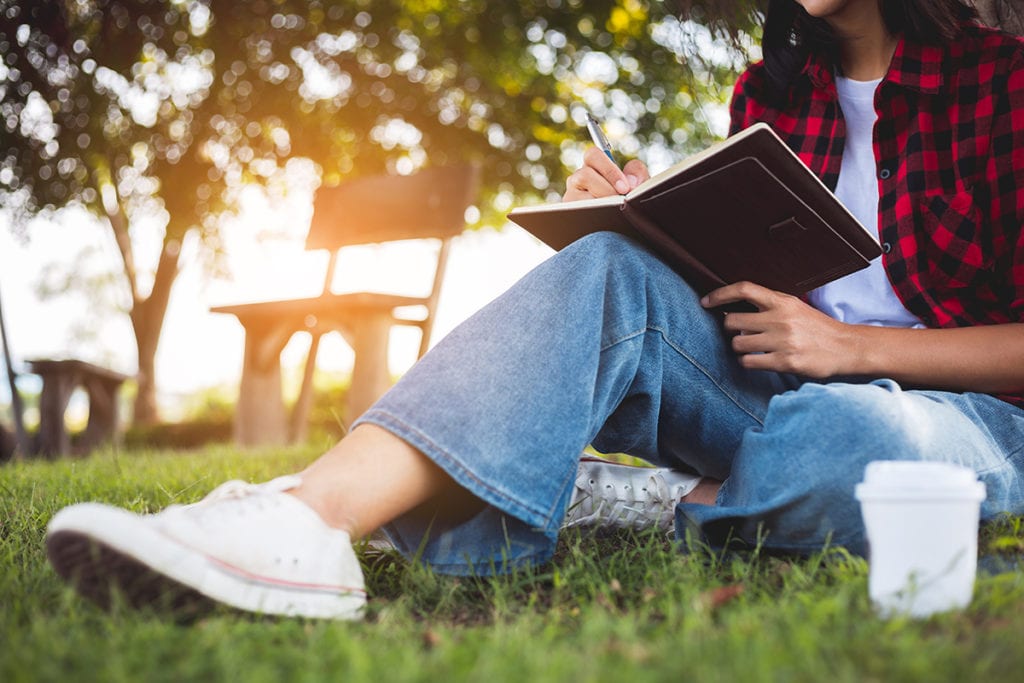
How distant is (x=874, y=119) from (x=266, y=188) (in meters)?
8.10

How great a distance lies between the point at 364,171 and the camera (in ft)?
27.4

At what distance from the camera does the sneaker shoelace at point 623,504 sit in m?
1.78

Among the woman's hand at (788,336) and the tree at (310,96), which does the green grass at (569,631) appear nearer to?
the woman's hand at (788,336)

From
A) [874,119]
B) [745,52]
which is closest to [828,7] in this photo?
[874,119]

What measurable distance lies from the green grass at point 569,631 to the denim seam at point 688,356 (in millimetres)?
303

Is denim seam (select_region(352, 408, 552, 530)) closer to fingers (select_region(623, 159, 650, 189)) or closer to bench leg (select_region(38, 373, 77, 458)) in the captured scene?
fingers (select_region(623, 159, 650, 189))

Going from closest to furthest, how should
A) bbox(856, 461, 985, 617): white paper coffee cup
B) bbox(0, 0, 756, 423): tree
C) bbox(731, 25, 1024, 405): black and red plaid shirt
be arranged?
bbox(856, 461, 985, 617): white paper coffee cup
bbox(731, 25, 1024, 405): black and red plaid shirt
bbox(0, 0, 756, 423): tree

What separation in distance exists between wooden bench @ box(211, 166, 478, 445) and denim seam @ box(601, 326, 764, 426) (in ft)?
8.59

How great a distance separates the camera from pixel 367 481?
128 cm

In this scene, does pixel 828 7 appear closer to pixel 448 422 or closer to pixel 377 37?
pixel 448 422

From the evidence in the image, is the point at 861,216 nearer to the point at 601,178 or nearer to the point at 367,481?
the point at 601,178

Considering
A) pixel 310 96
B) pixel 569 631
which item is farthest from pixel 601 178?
pixel 310 96

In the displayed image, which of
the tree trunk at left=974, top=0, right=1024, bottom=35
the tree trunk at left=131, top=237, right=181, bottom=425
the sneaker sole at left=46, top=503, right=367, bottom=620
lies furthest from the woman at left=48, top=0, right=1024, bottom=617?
the tree trunk at left=131, top=237, right=181, bottom=425

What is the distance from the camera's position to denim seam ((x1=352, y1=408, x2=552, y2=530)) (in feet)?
4.20
